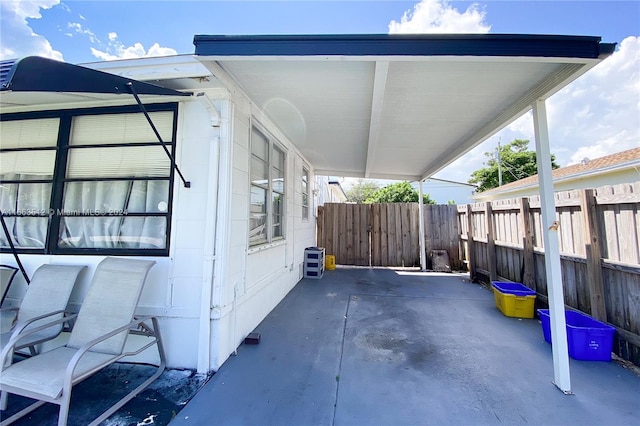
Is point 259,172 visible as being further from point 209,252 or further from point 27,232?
point 27,232

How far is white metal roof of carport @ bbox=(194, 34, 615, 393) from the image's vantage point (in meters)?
Answer: 1.66

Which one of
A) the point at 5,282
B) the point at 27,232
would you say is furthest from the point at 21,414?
the point at 27,232

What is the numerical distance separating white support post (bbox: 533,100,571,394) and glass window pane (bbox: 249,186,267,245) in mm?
3070

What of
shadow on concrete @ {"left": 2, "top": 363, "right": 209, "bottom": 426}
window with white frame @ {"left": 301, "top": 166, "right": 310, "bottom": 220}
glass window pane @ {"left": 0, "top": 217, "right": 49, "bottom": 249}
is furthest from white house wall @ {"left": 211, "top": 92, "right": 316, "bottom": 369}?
glass window pane @ {"left": 0, "top": 217, "right": 49, "bottom": 249}

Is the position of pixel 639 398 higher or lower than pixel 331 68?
lower

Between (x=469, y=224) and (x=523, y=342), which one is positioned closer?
(x=523, y=342)

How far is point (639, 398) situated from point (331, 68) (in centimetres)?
361

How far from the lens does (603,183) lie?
714 cm

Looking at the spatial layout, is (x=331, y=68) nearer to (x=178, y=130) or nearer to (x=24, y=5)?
(x=178, y=130)

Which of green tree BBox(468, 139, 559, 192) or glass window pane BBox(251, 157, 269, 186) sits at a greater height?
green tree BBox(468, 139, 559, 192)

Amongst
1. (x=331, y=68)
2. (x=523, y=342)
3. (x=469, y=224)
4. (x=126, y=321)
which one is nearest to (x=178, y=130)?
(x=331, y=68)

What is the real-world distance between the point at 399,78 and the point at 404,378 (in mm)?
2705

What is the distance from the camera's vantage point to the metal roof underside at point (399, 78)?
1.66 metres

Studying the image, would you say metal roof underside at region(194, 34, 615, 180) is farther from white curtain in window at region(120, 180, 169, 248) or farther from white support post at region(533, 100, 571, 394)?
white curtain in window at region(120, 180, 169, 248)
